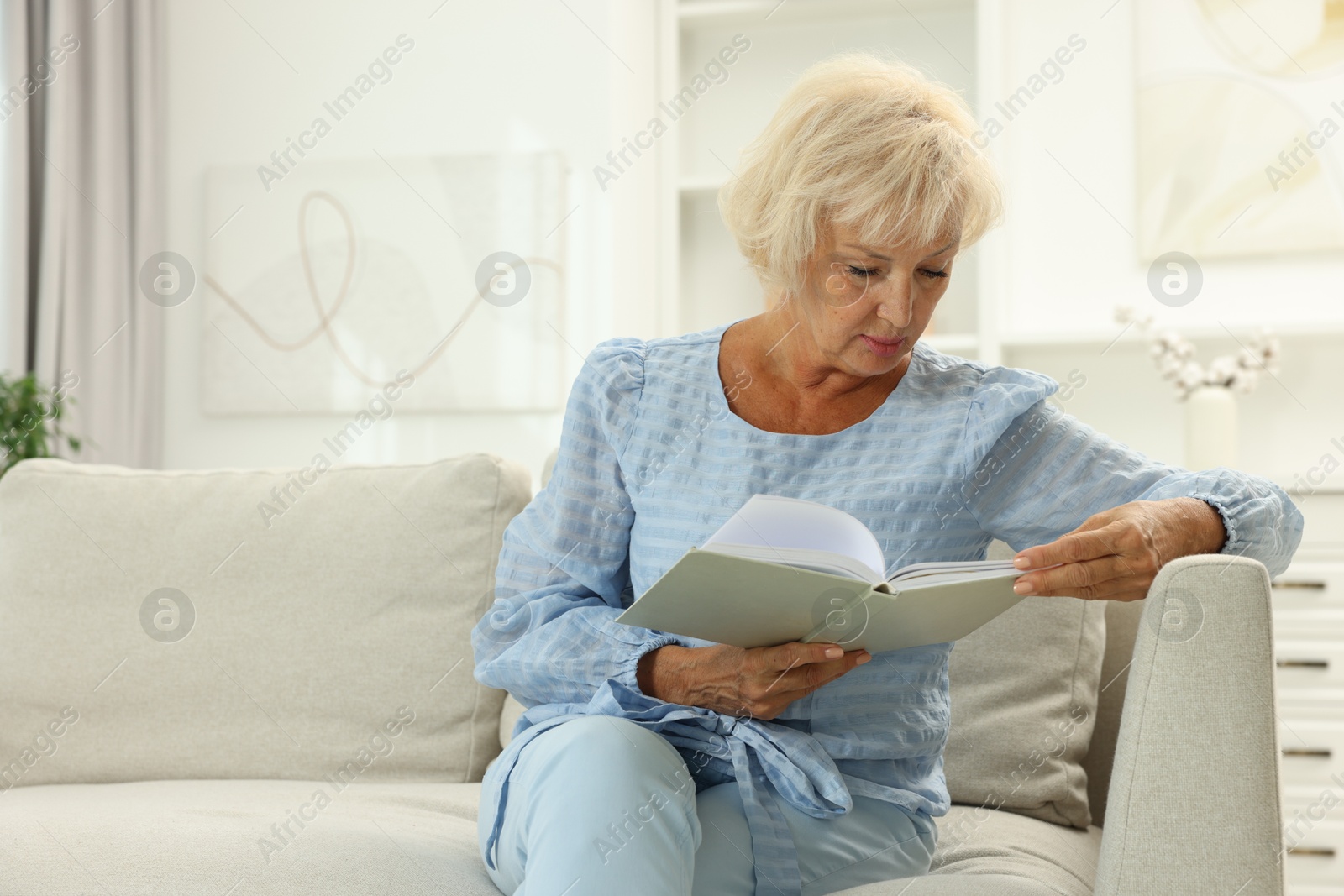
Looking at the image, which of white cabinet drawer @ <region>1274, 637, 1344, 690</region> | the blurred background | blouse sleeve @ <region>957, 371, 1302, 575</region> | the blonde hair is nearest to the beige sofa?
blouse sleeve @ <region>957, 371, 1302, 575</region>

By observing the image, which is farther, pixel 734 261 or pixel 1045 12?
pixel 734 261

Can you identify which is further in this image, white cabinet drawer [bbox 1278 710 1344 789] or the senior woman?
white cabinet drawer [bbox 1278 710 1344 789]

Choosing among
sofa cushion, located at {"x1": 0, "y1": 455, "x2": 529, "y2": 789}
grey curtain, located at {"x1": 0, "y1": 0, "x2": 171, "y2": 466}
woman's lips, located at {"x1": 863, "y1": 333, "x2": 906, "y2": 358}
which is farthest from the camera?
grey curtain, located at {"x1": 0, "y1": 0, "x2": 171, "y2": 466}

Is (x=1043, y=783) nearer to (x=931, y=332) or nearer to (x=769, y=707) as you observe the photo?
(x=769, y=707)

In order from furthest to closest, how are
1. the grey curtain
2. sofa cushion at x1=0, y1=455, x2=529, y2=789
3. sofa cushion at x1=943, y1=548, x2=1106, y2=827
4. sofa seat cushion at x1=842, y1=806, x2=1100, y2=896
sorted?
the grey curtain → sofa cushion at x1=0, y1=455, x2=529, y2=789 → sofa cushion at x1=943, y1=548, x2=1106, y2=827 → sofa seat cushion at x1=842, y1=806, x2=1100, y2=896

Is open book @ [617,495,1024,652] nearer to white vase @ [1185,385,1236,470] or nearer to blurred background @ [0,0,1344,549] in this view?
white vase @ [1185,385,1236,470]

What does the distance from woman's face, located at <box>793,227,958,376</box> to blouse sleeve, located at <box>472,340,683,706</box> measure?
22 cm

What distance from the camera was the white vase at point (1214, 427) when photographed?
9.17 feet

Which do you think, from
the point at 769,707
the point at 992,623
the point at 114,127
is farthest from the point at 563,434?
the point at 114,127

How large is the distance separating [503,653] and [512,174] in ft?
7.87

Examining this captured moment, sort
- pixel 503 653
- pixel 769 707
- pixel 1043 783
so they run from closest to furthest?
pixel 769 707
pixel 503 653
pixel 1043 783

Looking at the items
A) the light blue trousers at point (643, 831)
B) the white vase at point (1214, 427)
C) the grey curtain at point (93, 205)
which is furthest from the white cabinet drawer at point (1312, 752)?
the grey curtain at point (93, 205)

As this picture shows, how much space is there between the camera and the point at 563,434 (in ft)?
4.30

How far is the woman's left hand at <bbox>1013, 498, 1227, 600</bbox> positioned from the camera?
989 millimetres
